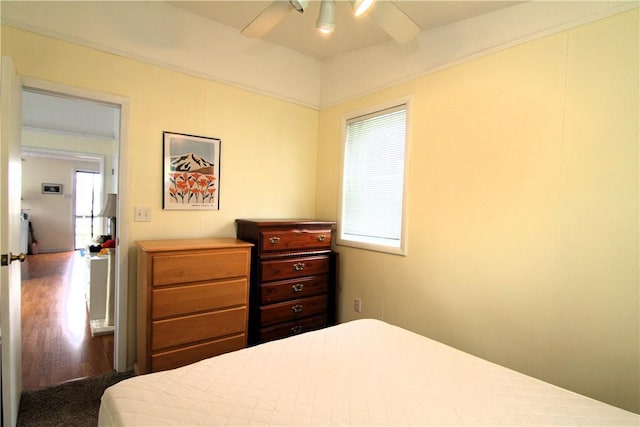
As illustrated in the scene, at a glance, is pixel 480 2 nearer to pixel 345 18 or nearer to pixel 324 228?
pixel 345 18

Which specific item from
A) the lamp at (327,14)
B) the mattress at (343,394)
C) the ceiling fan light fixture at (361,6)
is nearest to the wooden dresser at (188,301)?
the mattress at (343,394)

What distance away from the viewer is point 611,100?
62.3 inches

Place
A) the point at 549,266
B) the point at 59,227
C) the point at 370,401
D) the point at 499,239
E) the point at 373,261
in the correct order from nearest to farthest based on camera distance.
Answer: the point at 370,401 → the point at 549,266 → the point at 499,239 → the point at 373,261 → the point at 59,227

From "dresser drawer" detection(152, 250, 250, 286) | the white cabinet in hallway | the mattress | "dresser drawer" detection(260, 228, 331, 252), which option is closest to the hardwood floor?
the white cabinet in hallway

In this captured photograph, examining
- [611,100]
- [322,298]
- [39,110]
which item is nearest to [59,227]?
[39,110]

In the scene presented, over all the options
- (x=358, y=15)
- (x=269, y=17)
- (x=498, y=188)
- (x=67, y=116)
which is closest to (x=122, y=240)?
(x=269, y=17)

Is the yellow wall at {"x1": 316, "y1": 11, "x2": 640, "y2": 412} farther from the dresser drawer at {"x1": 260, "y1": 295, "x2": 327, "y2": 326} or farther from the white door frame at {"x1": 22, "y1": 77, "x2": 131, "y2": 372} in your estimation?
the white door frame at {"x1": 22, "y1": 77, "x2": 131, "y2": 372}

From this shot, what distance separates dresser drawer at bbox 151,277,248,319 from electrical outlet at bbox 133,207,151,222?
24.5 inches

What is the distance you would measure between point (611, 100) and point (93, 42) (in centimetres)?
307

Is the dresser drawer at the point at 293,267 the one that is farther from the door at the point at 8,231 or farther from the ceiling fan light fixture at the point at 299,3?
the ceiling fan light fixture at the point at 299,3

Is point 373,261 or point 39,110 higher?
point 39,110

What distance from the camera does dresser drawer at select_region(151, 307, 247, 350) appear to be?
2.05 metres

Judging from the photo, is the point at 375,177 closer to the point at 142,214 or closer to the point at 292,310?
the point at 292,310

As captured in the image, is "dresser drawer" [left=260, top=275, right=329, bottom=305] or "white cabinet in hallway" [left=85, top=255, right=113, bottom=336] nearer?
"dresser drawer" [left=260, top=275, right=329, bottom=305]
